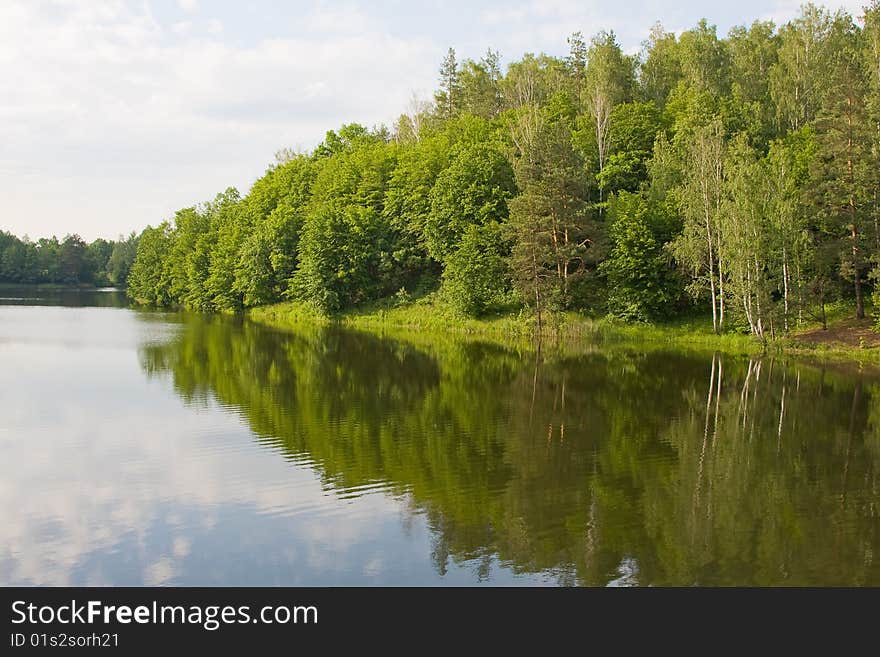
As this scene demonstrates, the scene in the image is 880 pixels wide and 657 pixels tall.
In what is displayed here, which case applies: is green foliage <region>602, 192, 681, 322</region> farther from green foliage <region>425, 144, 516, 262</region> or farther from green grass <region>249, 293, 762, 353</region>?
green foliage <region>425, 144, 516, 262</region>

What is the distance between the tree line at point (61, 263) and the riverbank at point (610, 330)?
114751 mm

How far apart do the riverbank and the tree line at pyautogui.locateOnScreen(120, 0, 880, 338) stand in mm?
1270

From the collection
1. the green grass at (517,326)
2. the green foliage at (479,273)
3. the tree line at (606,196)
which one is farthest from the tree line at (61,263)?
the green foliage at (479,273)

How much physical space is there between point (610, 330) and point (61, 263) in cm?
15395

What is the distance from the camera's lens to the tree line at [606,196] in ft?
147

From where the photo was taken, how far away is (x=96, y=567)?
38.5 feet

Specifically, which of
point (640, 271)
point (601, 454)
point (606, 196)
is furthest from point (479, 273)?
point (601, 454)

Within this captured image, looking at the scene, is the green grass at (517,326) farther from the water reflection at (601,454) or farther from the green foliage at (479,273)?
the water reflection at (601,454)

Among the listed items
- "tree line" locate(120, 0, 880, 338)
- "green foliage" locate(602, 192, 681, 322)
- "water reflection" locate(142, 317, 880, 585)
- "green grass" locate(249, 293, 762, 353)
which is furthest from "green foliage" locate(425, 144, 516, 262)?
"water reflection" locate(142, 317, 880, 585)

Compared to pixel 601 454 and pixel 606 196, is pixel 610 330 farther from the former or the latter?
pixel 601 454

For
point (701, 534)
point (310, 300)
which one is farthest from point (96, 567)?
point (310, 300)

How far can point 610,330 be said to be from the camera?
51.0 m
